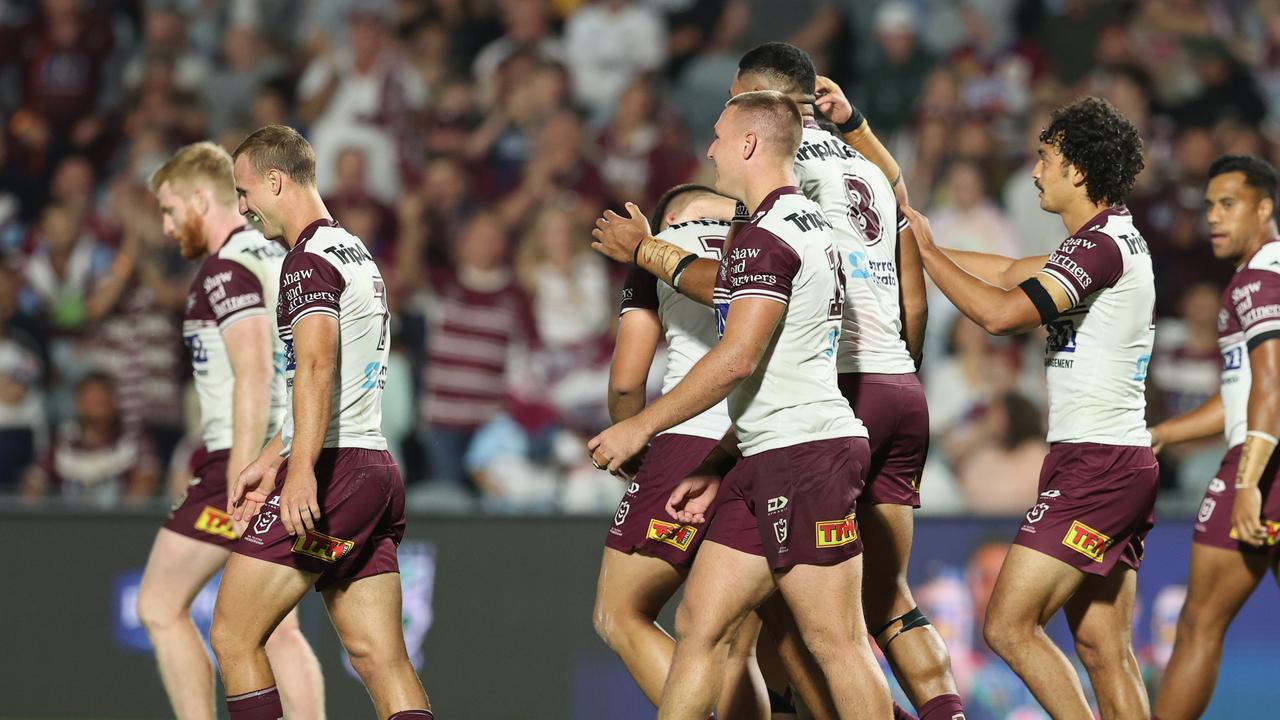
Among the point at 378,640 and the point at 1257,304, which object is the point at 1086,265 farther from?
the point at 378,640

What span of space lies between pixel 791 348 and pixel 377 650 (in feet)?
6.68

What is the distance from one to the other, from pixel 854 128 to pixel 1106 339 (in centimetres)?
143

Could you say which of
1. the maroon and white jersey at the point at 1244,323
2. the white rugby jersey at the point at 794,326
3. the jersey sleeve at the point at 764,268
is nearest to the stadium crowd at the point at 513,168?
the maroon and white jersey at the point at 1244,323

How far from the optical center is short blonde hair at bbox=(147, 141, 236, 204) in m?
Answer: 7.47

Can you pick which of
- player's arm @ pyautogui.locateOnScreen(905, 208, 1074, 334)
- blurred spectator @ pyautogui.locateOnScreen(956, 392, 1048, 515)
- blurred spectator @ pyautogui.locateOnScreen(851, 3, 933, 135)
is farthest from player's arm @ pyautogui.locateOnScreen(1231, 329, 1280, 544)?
blurred spectator @ pyautogui.locateOnScreen(851, 3, 933, 135)

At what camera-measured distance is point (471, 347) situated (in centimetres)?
1200

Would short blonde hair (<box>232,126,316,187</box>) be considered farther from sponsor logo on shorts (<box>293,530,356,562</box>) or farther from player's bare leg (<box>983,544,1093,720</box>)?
player's bare leg (<box>983,544,1093,720</box>)

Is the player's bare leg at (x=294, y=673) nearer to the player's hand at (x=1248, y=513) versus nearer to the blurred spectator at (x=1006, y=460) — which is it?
the player's hand at (x=1248, y=513)

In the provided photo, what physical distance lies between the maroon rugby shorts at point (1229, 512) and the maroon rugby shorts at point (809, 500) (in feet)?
8.11

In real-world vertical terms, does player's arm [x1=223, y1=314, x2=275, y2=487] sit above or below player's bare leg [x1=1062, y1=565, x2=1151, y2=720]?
above

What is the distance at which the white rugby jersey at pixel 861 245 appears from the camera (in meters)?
6.39

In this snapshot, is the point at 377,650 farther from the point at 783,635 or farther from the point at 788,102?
the point at 788,102

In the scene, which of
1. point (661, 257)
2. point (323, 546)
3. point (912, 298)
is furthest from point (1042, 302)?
point (323, 546)

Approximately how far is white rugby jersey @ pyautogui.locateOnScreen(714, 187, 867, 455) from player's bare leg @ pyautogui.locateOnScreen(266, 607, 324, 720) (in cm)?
262
